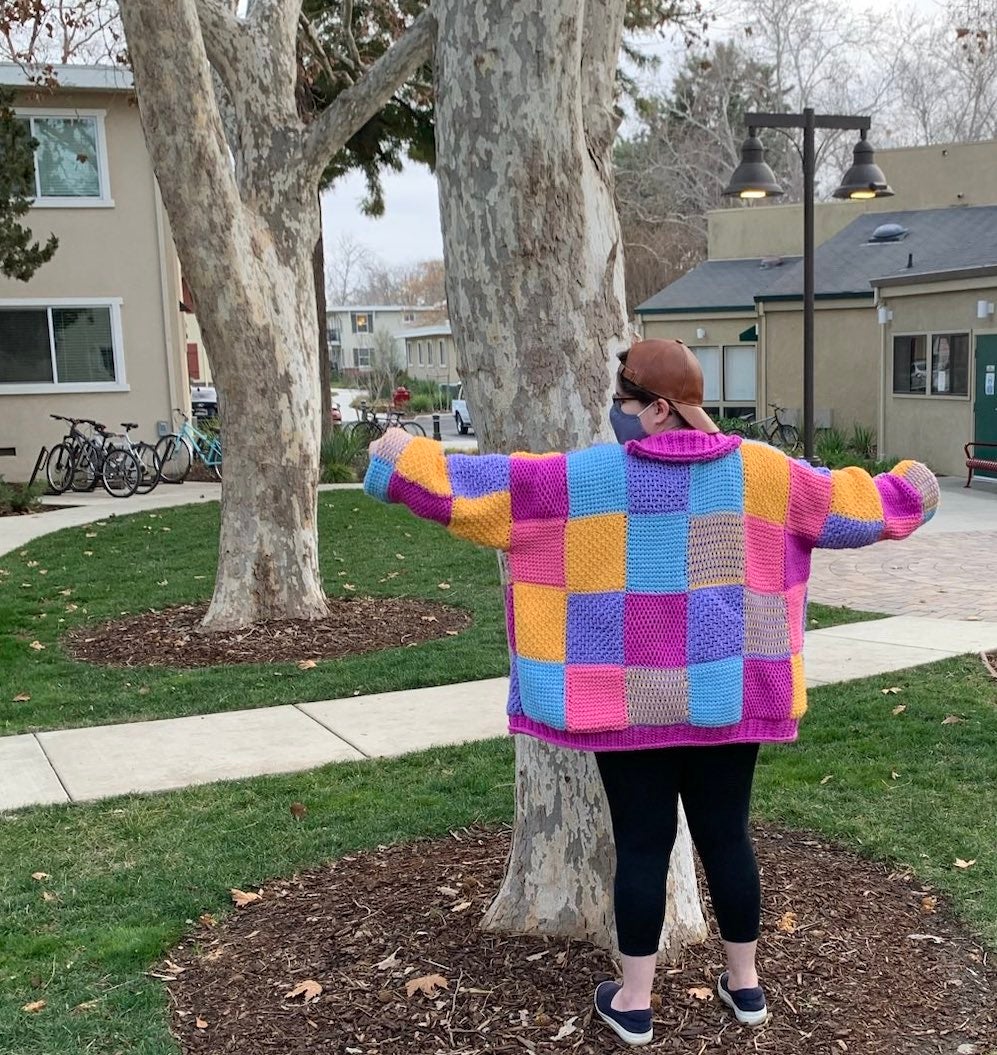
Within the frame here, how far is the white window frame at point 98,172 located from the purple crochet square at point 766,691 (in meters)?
18.5

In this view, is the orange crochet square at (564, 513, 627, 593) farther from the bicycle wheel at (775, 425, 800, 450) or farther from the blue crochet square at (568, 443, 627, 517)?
the bicycle wheel at (775, 425, 800, 450)

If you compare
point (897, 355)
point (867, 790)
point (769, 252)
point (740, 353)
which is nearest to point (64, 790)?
point (867, 790)

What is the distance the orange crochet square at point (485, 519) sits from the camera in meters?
2.70

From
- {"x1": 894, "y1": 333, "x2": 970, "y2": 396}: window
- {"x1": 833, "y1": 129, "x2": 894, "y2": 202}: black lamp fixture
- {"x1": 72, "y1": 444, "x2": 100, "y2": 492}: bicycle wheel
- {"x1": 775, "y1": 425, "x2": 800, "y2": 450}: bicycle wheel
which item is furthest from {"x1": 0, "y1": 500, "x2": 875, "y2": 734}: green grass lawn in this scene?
{"x1": 775, "y1": 425, "x2": 800, "y2": 450}: bicycle wheel

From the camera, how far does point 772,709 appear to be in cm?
280

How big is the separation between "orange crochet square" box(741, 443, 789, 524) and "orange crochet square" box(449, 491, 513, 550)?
551 mm

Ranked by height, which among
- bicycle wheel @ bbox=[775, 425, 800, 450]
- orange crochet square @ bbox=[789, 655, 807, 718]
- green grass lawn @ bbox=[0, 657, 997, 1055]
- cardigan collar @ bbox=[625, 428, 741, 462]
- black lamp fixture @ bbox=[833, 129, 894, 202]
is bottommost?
bicycle wheel @ bbox=[775, 425, 800, 450]

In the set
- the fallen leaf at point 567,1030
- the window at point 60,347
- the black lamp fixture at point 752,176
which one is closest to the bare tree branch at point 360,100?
the black lamp fixture at point 752,176

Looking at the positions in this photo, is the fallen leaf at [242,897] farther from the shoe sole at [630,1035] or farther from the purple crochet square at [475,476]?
the purple crochet square at [475,476]

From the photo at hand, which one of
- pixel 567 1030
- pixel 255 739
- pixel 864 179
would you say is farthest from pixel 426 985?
pixel 864 179

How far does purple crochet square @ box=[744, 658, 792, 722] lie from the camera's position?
2785mm

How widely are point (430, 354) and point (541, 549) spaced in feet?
225

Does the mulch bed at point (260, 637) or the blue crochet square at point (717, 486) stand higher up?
the blue crochet square at point (717, 486)

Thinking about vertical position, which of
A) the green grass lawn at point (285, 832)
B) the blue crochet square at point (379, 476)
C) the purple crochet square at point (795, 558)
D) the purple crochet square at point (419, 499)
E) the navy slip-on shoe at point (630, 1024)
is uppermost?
the blue crochet square at point (379, 476)
